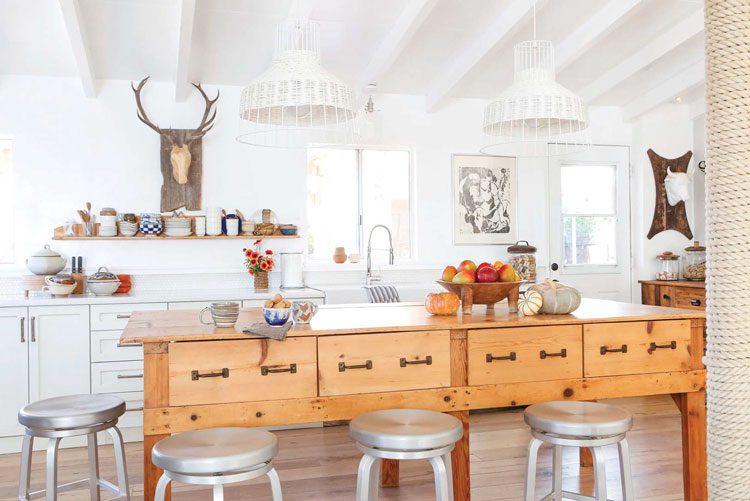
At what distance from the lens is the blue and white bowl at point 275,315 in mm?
2404

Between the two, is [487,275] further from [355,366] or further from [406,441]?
[406,441]

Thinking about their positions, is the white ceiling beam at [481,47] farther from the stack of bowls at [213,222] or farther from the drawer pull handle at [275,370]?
the drawer pull handle at [275,370]

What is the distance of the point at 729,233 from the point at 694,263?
19.0 feet

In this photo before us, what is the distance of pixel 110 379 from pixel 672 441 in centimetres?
363

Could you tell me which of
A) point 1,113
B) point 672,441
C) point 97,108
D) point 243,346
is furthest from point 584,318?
point 1,113

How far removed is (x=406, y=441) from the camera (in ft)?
6.73

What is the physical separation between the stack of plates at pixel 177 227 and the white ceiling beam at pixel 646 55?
12.0 ft

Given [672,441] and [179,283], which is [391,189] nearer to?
[179,283]

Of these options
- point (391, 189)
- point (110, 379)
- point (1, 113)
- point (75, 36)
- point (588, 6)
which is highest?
point (588, 6)

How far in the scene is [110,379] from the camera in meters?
4.42

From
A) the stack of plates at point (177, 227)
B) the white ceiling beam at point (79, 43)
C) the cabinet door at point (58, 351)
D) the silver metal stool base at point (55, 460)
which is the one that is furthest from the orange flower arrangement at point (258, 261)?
the silver metal stool base at point (55, 460)

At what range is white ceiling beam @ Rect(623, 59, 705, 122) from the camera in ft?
18.3

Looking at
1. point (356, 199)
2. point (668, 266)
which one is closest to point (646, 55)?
point (668, 266)

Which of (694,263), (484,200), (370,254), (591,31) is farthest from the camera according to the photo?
(694,263)
